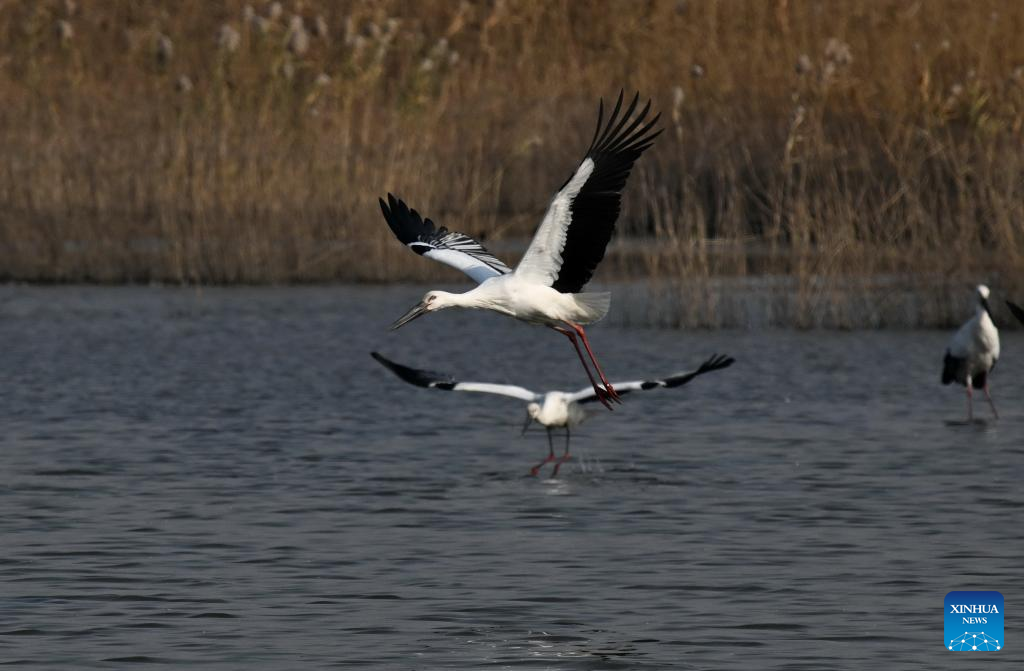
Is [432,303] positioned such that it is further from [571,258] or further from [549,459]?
[549,459]

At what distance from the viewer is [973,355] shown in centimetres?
1439

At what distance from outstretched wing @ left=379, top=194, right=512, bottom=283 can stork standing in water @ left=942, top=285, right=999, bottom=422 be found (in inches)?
158

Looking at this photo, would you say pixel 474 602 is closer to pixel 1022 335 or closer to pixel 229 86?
pixel 1022 335

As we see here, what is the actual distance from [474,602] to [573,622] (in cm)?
51

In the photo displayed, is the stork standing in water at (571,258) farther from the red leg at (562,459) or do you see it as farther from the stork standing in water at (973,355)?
the stork standing in water at (973,355)

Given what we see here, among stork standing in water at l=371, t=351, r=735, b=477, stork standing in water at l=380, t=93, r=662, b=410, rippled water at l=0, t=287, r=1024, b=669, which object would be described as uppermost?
stork standing in water at l=380, t=93, r=662, b=410

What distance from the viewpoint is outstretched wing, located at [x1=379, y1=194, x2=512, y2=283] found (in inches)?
449

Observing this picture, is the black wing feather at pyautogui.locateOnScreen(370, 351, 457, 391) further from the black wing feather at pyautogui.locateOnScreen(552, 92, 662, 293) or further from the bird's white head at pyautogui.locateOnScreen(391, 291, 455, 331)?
the black wing feather at pyautogui.locateOnScreen(552, 92, 662, 293)

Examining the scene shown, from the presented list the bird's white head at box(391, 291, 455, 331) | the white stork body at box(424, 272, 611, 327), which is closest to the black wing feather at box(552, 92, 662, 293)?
the white stork body at box(424, 272, 611, 327)

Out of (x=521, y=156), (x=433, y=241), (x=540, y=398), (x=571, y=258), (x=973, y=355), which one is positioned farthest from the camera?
(x=521, y=156)

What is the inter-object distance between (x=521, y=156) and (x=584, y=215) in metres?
13.5

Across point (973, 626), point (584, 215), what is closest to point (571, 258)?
point (584, 215)

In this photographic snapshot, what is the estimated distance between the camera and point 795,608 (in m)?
8.54

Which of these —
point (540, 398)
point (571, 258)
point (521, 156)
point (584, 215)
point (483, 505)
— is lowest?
point (483, 505)
